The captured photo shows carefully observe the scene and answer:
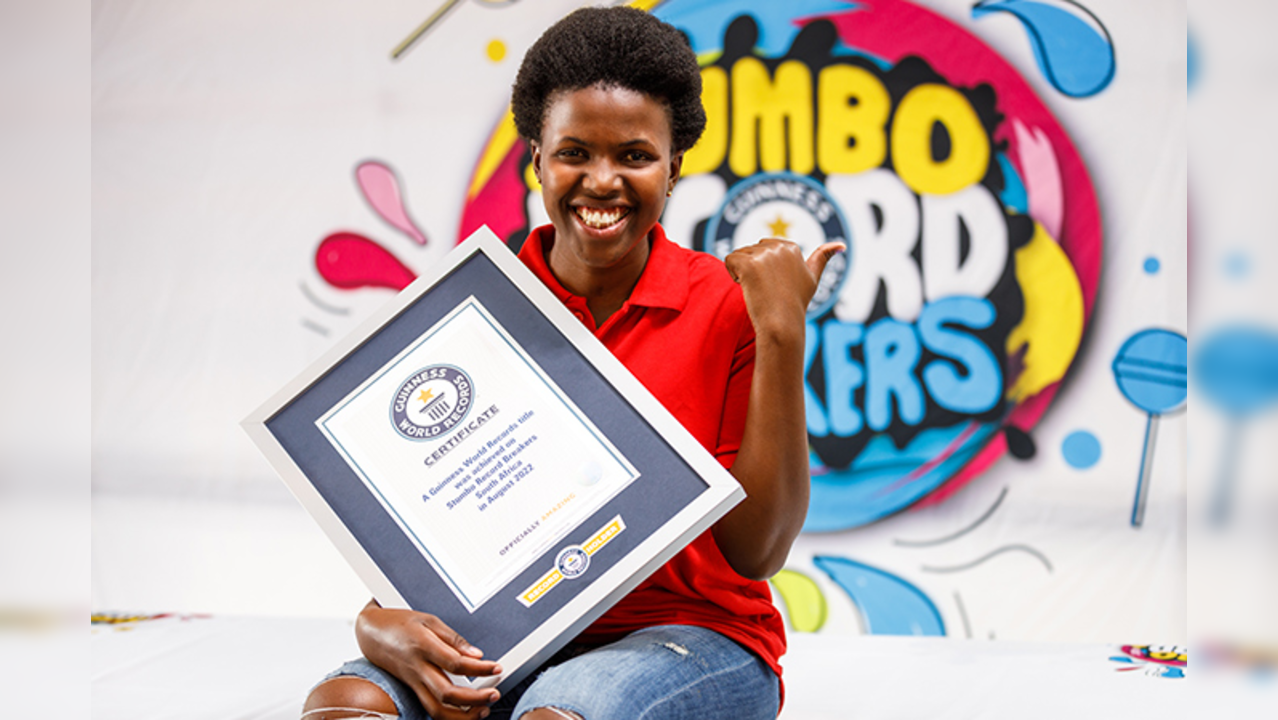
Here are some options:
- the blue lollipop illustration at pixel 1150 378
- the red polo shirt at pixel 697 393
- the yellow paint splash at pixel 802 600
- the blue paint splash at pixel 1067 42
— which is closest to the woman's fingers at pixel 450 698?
the red polo shirt at pixel 697 393

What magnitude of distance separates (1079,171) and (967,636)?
3.60ft

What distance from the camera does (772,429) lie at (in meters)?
0.95

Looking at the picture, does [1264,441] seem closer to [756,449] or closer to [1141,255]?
[756,449]

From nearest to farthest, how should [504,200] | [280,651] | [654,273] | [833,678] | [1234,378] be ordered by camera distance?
[1234,378] → [654,273] → [833,678] → [280,651] → [504,200]

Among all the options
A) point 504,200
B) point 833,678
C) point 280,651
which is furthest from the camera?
point 504,200

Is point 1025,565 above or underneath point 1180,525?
above

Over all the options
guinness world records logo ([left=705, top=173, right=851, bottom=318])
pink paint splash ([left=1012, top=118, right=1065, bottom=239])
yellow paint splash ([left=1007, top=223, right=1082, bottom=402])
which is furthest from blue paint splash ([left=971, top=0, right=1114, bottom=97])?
guinness world records logo ([left=705, top=173, right=851, bottom=318])

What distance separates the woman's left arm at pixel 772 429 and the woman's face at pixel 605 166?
14 centimetres

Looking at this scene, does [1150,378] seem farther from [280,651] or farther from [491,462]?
[280,651]

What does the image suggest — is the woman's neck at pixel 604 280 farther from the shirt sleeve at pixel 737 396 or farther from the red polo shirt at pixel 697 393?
the shirt sleeve at pixel 737 396

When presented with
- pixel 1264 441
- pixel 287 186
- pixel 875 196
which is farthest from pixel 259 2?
pixel 1264 441

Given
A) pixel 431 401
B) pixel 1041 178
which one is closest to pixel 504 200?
pixel 1041 178

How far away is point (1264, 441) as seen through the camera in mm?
686

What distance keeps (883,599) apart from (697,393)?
4.72ft
